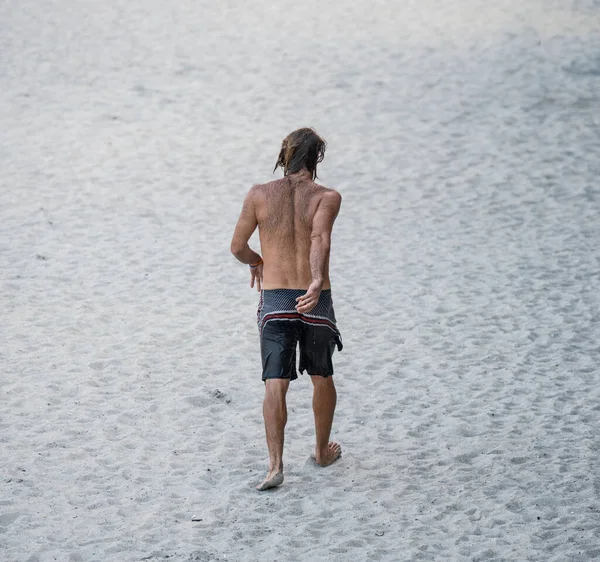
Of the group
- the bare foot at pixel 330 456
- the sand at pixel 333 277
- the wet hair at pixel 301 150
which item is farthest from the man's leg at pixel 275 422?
the wet hair at pixel 301 150

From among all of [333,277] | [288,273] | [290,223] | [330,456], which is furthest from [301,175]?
[333,277]

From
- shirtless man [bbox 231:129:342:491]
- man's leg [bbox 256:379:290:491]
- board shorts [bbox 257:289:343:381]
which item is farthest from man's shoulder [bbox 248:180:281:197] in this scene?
man's leg [bbox 256:379:290:491]

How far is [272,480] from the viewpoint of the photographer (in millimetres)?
4625

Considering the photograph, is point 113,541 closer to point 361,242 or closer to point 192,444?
point 192,444

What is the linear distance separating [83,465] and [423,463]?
6.32 ft

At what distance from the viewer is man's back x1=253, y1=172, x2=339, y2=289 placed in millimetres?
4547

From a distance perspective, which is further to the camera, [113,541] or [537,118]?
[537,118]

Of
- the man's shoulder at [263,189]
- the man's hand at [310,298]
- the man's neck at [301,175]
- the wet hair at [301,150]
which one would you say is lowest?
the man's hand at [310,298]

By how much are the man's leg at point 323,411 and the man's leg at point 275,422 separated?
0.69 ft

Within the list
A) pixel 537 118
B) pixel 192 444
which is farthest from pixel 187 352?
pixel 537 118

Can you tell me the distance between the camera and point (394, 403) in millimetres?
5887

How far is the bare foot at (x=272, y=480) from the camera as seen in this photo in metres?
4.62

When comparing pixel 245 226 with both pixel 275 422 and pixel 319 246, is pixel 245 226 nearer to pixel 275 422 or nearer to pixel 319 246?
pixel 319 246

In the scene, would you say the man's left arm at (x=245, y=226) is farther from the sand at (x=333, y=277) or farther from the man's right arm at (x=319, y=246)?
the sand at (x=333, y=277)
